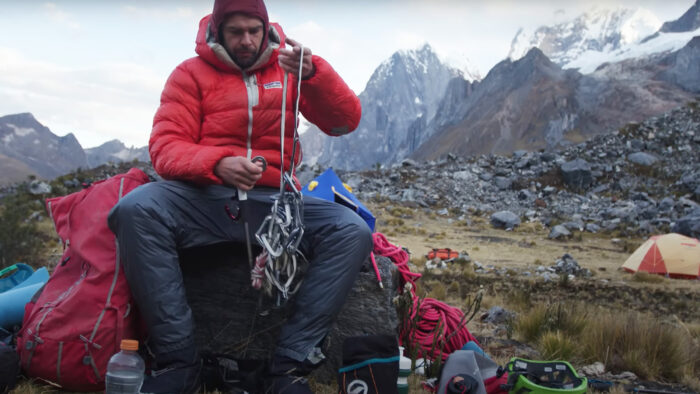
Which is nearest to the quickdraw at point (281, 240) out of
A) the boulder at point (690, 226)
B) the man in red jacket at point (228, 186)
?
the man in red jacket at point (228, 186)

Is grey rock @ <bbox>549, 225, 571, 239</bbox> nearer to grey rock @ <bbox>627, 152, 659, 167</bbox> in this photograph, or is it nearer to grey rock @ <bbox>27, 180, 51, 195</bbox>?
grey rock @ <bbox>627, 152, 659, 167</bbox>

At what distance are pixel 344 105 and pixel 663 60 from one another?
103969mm

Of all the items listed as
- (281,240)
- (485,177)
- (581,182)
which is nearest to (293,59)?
(281,240)

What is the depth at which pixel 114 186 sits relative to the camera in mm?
2662

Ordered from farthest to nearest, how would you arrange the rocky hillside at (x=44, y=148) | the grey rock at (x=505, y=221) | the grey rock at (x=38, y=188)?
the rocky hillside at (x=44, y=148) < the grey rock at (x=38, y=188) < the grey rock at (x=505, y=221)

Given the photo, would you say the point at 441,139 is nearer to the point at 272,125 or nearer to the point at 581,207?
the point at 581,207

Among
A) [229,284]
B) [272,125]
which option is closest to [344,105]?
[272,125]

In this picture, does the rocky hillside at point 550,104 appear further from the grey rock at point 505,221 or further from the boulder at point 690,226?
the boulder at point 690,226

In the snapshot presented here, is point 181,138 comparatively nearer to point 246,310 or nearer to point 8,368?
point 246,310

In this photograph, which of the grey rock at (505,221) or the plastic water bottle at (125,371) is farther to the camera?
the grey rock at (505,221)

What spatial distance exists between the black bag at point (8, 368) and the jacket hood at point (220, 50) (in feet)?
5.90

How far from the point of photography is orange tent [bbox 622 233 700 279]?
9398mm

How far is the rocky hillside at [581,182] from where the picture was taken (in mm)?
17516

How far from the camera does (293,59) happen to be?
2.67 meters
